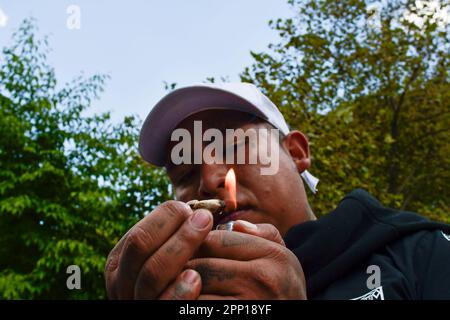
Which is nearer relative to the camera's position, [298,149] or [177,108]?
[177,108]

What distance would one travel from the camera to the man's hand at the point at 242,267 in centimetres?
133

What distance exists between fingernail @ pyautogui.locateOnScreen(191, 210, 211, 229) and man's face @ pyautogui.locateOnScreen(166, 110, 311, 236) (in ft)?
3.54

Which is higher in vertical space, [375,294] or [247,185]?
[247,185]

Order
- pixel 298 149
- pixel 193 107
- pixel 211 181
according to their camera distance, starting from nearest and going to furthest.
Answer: pixel 211 181, pixel 193 107, pixel 298 149

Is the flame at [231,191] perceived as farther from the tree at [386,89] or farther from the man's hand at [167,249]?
the tree at [386,89]

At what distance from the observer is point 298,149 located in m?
3.20

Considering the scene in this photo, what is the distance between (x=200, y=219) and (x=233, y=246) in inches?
4.7

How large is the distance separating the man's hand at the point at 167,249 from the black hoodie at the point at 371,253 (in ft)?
3.13

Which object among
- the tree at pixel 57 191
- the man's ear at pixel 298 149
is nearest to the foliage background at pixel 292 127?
the tree at pixel 57 191

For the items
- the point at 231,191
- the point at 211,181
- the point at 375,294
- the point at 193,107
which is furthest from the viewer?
the point at 193,107

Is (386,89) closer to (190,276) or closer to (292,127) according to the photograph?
(292,127)

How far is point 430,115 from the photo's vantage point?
48.8ft

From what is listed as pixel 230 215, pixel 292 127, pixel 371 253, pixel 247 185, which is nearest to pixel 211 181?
pixel 230 215
